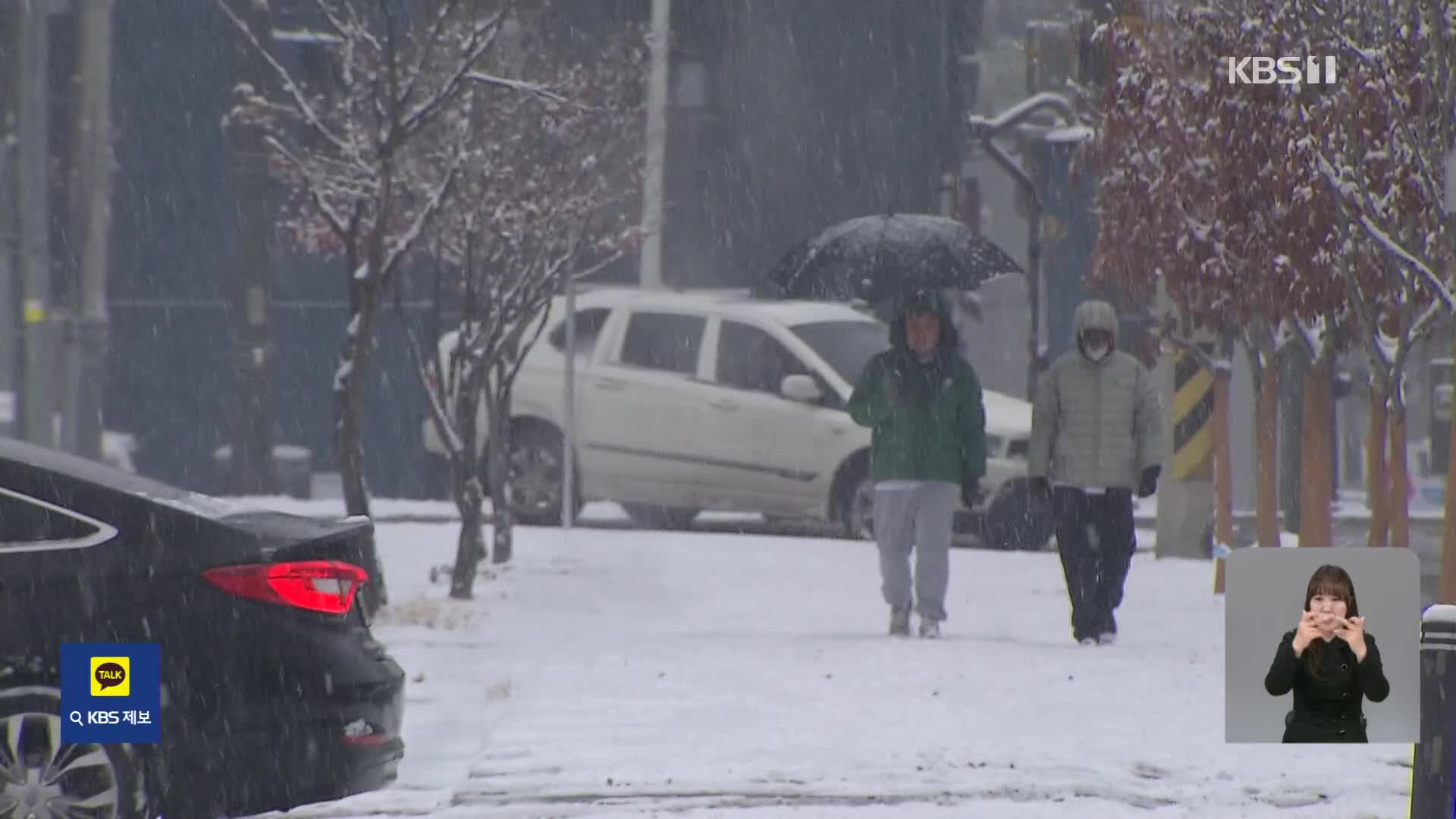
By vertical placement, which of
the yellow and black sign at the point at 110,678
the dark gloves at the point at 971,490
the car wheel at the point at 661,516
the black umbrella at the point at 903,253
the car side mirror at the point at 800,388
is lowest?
the car wheel at the point at 661,516

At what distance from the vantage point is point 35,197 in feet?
69.6

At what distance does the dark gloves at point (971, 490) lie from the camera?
12.4 meters

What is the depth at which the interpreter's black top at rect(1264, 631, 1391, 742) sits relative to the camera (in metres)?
4.55

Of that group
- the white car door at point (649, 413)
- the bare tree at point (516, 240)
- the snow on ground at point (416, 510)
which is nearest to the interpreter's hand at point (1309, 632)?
the bare tree at point (516, 240)

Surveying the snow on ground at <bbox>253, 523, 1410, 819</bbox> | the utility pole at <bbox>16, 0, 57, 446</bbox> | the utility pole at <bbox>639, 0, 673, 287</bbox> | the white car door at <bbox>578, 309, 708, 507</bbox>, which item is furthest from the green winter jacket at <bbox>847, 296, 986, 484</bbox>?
the utility pole at <bbox>639, 0, 673, 287</bbox>

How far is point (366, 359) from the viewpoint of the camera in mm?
13312

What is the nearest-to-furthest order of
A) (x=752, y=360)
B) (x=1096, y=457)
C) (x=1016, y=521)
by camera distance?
(x=1096, y=457) < (x=1016, y=521) < (x=752, y=360)

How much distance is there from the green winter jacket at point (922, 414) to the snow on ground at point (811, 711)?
821 mm

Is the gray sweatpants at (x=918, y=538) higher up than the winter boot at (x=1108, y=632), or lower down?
higher up

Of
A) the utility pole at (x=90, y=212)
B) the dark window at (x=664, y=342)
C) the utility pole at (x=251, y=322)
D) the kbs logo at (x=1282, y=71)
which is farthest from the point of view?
the utility pole at (x=251, y=322)

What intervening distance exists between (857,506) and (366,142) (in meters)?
4.57

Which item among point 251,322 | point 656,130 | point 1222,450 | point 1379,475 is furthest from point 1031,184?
point 1379,475

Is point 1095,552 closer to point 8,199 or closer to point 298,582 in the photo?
point 298,582

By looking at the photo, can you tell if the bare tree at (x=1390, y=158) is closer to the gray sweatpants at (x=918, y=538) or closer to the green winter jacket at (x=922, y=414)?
the green winter jacket at (x=922, y=414)
